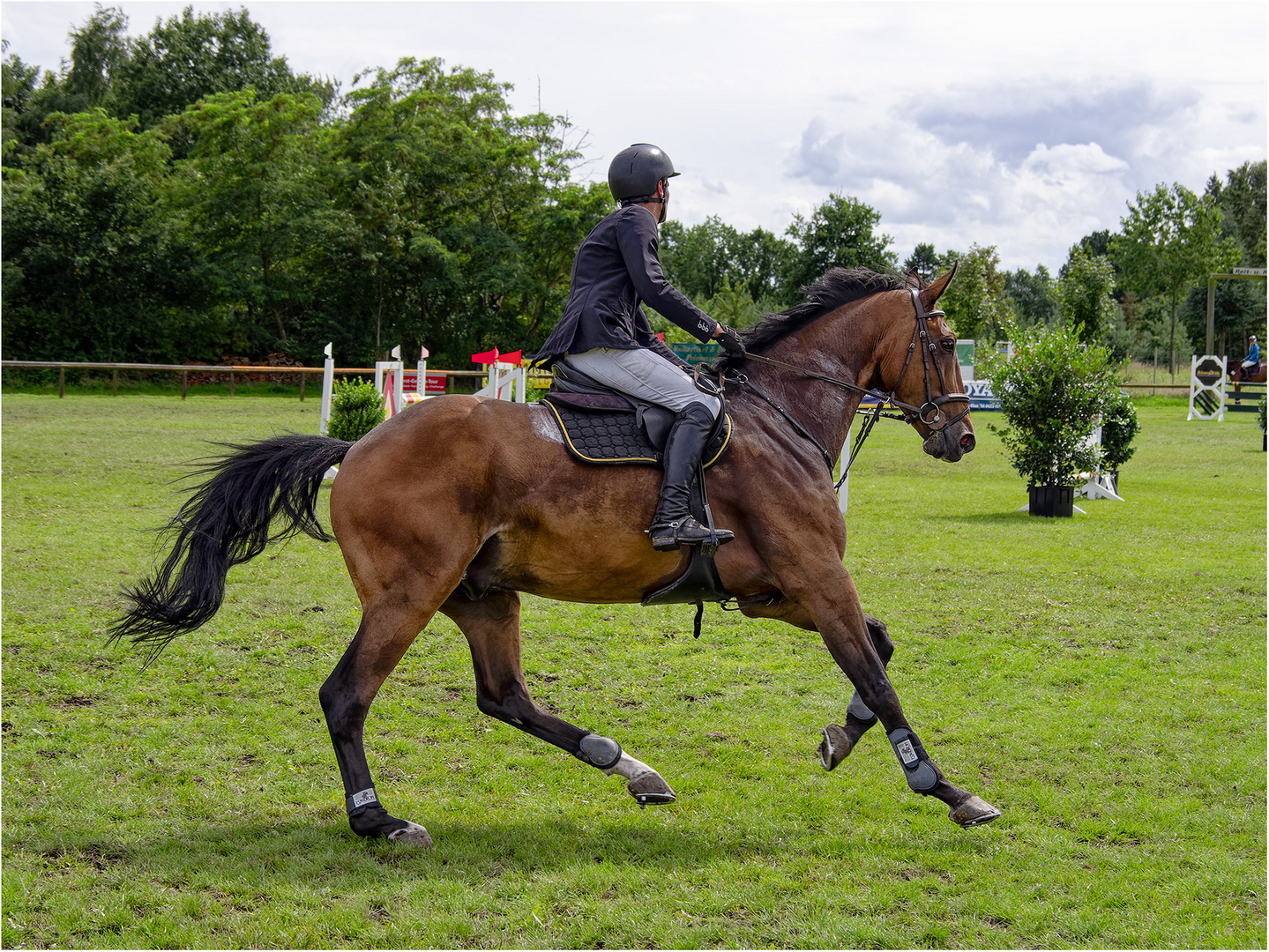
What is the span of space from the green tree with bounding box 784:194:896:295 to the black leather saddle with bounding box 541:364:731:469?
85.8 ft

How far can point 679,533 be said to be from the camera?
4535 mm

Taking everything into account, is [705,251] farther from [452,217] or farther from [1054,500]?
[1054,500]

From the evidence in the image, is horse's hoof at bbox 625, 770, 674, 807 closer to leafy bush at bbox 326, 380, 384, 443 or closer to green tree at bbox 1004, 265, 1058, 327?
leafy bush at bbox 326, 380, 384, 443

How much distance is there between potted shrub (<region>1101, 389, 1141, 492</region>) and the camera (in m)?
15.5

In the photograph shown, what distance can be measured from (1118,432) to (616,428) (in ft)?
43.4

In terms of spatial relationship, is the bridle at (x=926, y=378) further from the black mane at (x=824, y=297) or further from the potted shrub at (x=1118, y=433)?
the potted shrub at (x=1118, y=433)

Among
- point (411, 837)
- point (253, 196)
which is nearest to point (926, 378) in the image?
point (411, 837)

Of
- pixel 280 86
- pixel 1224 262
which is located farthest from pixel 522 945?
pixel 280 86

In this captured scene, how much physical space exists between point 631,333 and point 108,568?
701 centimetres

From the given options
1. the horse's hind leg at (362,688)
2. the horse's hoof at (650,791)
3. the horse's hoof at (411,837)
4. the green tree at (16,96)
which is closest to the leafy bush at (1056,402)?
the horse's hoof at (650,791)

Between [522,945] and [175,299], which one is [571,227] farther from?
[522,945]

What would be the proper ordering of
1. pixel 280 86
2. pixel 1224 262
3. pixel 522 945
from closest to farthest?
1. pixel 522 945
2. pixel 1224 262
3. pixel 280 86

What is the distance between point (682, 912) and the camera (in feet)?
12.6

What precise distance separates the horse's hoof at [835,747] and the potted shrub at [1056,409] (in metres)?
10.2
